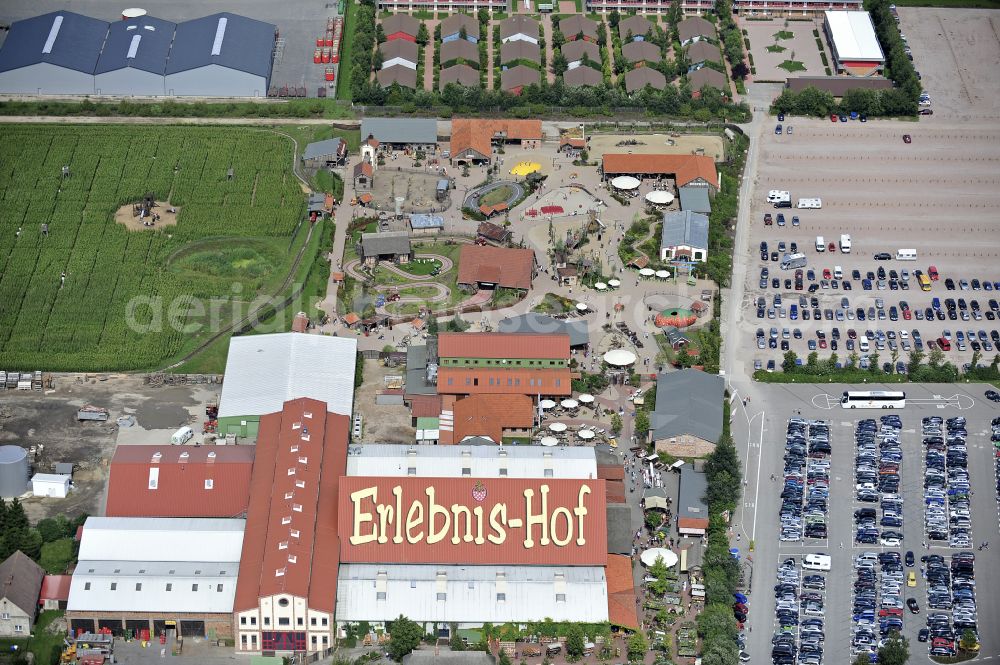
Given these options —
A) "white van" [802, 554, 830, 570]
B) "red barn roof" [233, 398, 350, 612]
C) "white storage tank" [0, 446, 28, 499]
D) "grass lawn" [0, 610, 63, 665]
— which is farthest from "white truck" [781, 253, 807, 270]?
"grass lawn" [0, 610, 63, 665]

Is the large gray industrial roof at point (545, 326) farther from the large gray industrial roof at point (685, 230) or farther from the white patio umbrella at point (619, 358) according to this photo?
the large gray industrial roof at point (685, 230)

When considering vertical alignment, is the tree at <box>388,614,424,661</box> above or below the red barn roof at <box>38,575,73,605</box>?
below

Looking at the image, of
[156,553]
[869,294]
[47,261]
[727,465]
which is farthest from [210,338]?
[869,294]

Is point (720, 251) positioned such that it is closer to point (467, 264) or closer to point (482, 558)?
point (467, 264)

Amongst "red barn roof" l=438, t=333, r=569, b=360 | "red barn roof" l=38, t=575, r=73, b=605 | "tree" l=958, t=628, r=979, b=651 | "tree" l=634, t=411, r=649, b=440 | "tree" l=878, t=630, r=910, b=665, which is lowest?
"tree" l=878, t=630, r=910, b=665

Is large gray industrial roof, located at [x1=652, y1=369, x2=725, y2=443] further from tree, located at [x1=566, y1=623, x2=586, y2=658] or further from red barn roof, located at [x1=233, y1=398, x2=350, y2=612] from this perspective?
red barn roof, located at [x1=233, y1=398, x2=350, y2=612]

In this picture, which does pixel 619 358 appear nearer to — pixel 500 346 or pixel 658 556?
pixel 500 346

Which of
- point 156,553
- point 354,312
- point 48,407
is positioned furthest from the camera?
point 354,312
